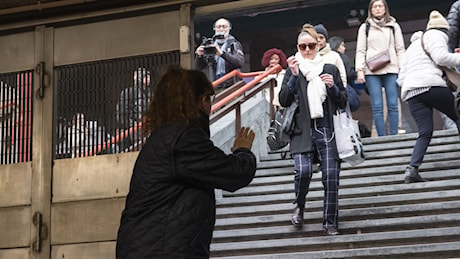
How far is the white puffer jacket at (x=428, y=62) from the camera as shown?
7770mm

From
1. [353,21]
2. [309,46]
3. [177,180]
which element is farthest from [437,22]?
[353,21]

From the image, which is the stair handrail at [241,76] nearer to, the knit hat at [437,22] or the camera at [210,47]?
the camera at [210,47]

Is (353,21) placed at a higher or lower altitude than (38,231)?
higher

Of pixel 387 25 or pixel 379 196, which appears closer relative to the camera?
pixel 379 196

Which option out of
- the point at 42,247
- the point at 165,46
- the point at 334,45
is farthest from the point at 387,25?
the point at 42,247

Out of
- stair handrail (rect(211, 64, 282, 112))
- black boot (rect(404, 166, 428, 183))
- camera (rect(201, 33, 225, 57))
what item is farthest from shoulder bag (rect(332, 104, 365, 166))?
camera (rect(201, 33, 225, 57))

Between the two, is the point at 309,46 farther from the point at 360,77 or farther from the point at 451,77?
the point at 360,77

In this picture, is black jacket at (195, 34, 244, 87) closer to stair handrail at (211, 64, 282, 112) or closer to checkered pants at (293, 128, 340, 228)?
stair handrail at (211, 64, 282, 112)

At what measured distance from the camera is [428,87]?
25.7 feet

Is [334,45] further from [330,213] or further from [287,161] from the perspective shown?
[330,213]

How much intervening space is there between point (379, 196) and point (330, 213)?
3.14 ft

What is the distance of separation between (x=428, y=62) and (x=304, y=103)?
4.91ft

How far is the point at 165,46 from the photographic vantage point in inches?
222

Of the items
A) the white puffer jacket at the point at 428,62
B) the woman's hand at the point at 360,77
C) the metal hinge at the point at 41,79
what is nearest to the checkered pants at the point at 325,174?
the white puffer jacket at the point at 428,62
